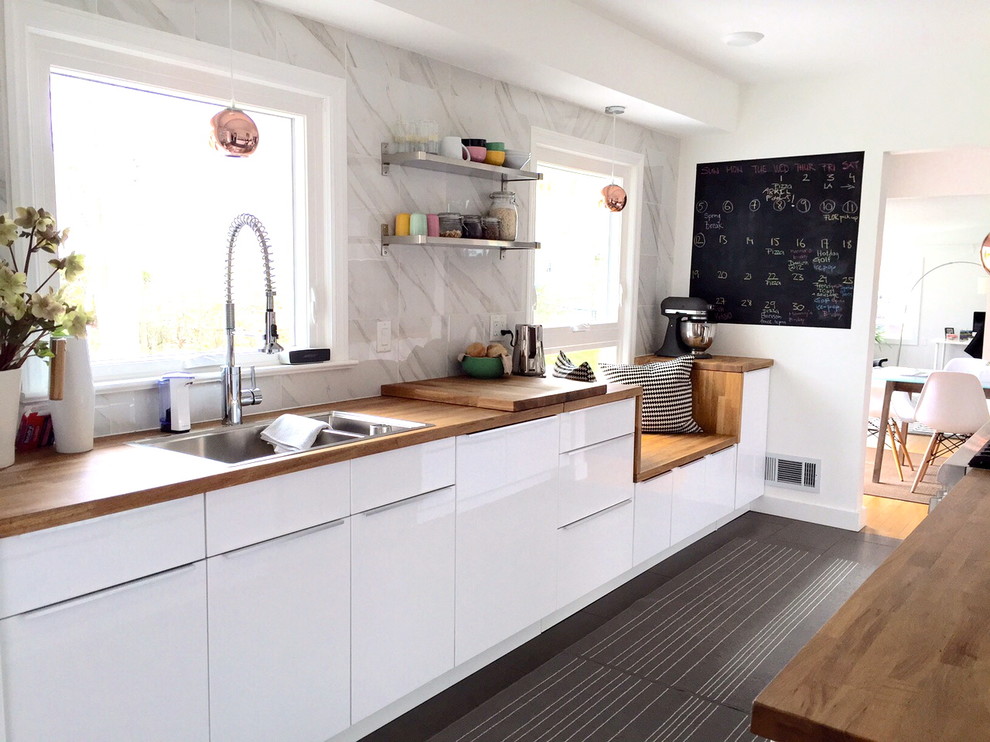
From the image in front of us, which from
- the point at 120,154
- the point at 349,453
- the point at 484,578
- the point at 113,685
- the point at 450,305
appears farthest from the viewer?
the point at 450,305

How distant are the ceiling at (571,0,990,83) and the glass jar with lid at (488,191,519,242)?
0.80 meters

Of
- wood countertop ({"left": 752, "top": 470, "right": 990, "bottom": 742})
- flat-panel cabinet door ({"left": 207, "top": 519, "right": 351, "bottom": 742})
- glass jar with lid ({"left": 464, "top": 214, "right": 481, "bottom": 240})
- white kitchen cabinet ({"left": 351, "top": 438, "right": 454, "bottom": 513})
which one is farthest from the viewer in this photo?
glass jar with lid ({"left": 464, "top": 214, "right": 481, "bottom": 240})

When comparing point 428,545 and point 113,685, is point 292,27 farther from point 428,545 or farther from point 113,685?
point 113,685

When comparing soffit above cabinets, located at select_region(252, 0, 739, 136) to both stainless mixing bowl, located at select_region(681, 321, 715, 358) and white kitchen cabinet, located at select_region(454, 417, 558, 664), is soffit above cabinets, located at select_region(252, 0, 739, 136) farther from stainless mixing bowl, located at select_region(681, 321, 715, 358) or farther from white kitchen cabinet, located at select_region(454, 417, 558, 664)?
white kitchen cabinet, located at select_region(454, 417, 558, 664)

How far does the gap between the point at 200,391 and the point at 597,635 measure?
170 centimetres

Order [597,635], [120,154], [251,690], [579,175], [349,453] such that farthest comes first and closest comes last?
[579,175], [597,635], [120,154], [349,453], [251,690]

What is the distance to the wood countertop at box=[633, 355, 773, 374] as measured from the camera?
4.25m

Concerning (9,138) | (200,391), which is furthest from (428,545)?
(9,138)

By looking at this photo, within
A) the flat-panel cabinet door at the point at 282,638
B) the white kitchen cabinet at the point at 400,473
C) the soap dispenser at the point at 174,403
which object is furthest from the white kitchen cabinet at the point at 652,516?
the soap dispenser at the point at 174,403

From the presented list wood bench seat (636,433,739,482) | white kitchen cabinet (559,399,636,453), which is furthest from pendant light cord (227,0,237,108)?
wood bench seat (636,433,739,482)

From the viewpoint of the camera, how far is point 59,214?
2156 mm

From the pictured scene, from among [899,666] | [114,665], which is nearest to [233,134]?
[114,665]

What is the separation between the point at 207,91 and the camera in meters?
2.41

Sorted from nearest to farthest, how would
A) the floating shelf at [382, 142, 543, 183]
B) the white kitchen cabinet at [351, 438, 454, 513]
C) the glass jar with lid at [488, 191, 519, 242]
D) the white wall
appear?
the white kitchen cabinet at [351, 438, 454, 513] < the floating shelf at [382, 142, 543, 183] < the glass jar with lid at [488, 191, 519, 242] < the white wall
